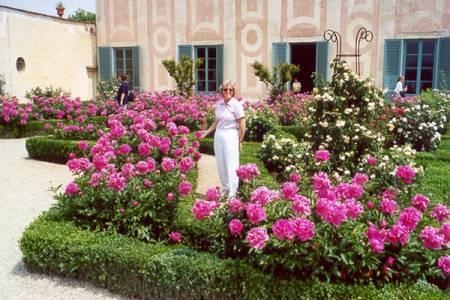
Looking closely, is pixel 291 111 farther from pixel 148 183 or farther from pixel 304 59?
pixel 304 59

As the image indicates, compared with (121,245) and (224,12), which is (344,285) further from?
(224,12)

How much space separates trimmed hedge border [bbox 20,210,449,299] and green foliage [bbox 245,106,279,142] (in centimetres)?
514

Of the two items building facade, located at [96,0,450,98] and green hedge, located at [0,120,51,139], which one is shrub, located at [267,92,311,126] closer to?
building facade, located at [96,0,450,98]

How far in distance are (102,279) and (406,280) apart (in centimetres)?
210

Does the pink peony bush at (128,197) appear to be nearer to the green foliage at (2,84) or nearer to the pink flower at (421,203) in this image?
the pink flower at (421,203)

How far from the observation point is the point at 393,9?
12.0 meters

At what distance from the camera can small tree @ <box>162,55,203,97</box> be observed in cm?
1326

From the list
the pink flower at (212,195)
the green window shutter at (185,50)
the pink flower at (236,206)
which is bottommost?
the pink flower at (236,206)

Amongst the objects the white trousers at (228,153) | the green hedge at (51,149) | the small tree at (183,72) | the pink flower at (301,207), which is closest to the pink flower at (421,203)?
the pink flower at (301,207)

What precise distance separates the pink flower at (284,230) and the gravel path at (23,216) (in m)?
1.42

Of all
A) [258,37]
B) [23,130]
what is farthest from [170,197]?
[258,37]

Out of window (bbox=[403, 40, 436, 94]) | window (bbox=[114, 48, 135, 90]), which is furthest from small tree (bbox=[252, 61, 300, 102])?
window (bbox=[114, 48, 135, 90])

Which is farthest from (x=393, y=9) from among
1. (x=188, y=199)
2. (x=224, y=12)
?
(x=188, y=199)

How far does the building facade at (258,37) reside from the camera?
38.9 ft
